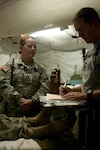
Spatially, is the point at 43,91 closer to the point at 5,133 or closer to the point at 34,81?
the point at 34,81

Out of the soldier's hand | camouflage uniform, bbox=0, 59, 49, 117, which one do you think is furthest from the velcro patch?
the soldier's hand

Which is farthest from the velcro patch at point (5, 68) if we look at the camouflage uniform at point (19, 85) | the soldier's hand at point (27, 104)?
the soldier's hand at point (27, 104)

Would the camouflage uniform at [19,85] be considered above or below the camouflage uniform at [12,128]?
above

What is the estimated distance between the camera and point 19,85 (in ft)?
7.02

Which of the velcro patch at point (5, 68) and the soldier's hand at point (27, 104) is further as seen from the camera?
the velcro patch at point (5, 68)

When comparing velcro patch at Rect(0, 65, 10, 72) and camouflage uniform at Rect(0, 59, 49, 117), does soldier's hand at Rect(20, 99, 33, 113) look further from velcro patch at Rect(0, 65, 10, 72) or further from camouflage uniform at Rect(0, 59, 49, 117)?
velcro patch at Rect(0, 65, 10, 72)

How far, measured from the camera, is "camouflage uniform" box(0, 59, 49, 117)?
2.09 m

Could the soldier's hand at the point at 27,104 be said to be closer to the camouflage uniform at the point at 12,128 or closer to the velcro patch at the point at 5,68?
the camouflage uniform at the point at 12,128

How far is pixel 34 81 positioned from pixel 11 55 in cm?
81

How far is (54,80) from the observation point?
6.04 ft

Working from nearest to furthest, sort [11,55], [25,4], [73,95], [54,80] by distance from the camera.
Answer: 1. [73,95]
2. [54,80]
3. [25,4]
4. [11,55]

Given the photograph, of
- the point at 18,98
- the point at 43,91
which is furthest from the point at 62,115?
the point at 18,98

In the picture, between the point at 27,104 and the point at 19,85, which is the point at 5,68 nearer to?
the point at 19,85

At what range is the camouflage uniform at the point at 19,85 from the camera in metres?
2.09
